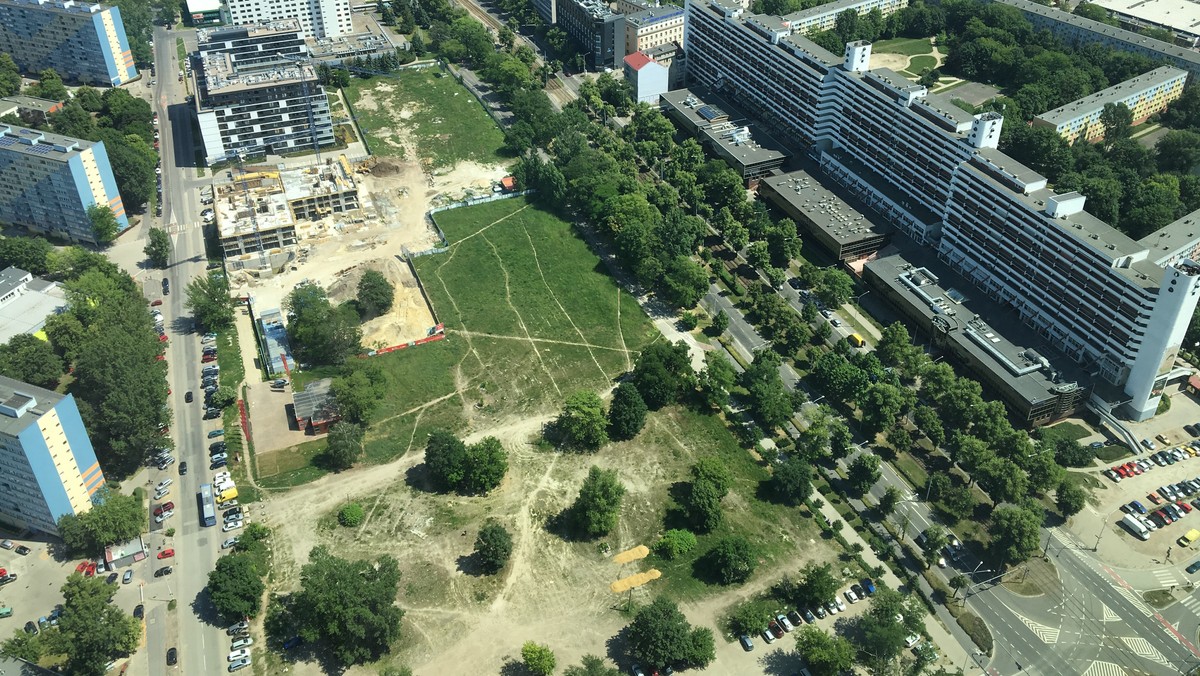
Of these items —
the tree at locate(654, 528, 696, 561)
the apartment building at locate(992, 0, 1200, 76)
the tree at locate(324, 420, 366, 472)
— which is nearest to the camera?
the tree at locate(654, 528, 696, 561)

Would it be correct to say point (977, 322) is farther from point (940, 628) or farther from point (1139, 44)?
point (1139, 44)

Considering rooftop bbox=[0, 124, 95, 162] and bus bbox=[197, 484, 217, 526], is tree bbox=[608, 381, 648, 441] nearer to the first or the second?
bus bbox=[197, 484, 217, 526]

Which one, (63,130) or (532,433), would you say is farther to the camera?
(63,130)

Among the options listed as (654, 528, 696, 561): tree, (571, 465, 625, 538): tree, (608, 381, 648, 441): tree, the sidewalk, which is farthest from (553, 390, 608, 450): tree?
the sidewalk

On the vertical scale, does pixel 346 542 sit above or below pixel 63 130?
below

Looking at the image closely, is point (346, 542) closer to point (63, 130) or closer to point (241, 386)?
point (241, 386)

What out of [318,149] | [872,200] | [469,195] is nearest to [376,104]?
[318,149]

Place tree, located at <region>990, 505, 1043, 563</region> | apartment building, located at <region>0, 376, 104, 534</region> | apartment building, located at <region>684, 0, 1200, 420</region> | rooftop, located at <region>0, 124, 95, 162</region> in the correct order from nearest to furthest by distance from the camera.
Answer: apartment building, located at <region>0, 376, 104, 534</region> < tree, located at <region>990, 505, 1043, 563</region> < apartment building, located at <region>684, 0, 1200, 420</region> < rooftop, located at <region>0, 124, 95, 162</region>
